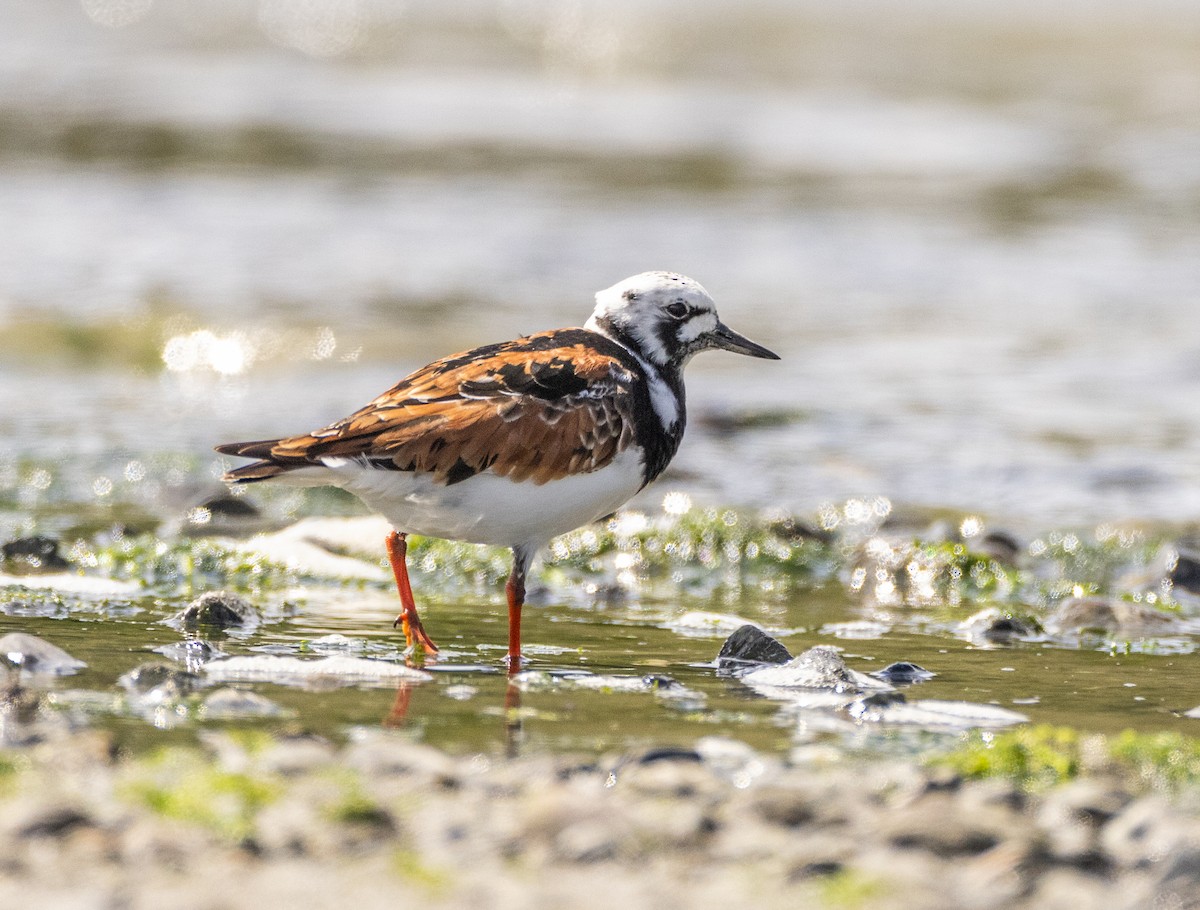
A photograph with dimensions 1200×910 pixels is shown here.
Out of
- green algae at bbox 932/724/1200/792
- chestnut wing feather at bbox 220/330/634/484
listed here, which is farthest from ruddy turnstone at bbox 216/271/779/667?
green algae at bbox 932/724/1200/792

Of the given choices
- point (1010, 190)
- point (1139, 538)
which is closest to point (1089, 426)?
point (1139, 538)

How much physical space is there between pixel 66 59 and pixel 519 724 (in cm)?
2450

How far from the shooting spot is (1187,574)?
7242mm

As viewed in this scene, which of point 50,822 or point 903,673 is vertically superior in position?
point 903,673

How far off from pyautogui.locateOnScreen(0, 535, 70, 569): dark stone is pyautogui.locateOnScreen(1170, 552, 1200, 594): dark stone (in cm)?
479

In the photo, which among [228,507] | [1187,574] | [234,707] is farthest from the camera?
[228,507]

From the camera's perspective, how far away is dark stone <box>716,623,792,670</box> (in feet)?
18.4

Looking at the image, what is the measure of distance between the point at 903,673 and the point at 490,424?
5.36 ft

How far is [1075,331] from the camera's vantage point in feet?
43.3

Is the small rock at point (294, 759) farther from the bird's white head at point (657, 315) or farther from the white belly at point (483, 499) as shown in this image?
the bird's white head at point (657, 315)

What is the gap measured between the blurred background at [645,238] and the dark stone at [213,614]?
2.17m

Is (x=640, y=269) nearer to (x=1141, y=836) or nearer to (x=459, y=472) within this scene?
(x=459, y=472)

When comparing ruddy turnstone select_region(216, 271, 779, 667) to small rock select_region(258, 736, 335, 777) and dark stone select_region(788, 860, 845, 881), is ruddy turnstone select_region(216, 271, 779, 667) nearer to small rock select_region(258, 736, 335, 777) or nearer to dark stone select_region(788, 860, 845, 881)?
small rock select_region(258, 736, 335, 777)

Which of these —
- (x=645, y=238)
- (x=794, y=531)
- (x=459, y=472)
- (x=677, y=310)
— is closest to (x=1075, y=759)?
(x=459, y=472)
